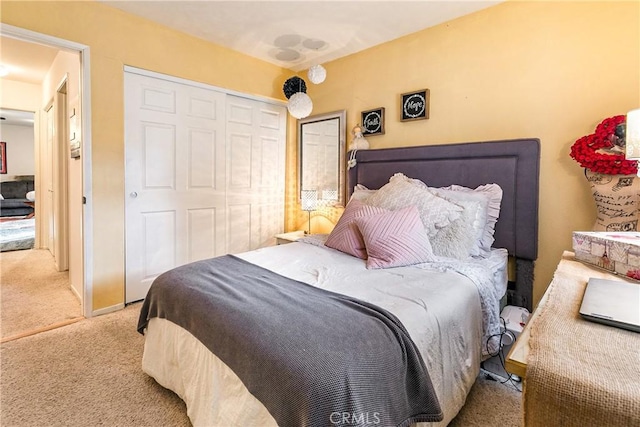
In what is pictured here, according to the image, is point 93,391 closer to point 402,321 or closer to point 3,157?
point 402,321

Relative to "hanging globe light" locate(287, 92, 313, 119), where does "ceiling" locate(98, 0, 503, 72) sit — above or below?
above

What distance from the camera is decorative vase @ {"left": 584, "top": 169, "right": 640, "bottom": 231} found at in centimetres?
168

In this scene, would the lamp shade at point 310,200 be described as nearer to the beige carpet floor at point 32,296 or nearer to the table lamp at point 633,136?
the beige carpet floor at point 32,296

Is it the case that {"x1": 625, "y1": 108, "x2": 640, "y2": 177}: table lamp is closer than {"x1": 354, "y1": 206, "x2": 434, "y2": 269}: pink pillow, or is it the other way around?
{"x1": 625, "y1": 108, "x2": 640, "y2": 177}: table lamp

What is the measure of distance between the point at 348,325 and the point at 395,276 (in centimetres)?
63

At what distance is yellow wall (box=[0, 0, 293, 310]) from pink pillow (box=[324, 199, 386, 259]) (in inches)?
72.1

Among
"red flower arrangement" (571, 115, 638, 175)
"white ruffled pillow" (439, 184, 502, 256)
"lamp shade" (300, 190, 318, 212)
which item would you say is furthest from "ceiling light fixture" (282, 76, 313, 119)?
"red flower arrangement" (571, 115, 638, 175)

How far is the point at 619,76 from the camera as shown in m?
1.86

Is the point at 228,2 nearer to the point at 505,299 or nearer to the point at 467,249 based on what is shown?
the point at 467,249

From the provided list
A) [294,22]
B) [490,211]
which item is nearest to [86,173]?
[294,22]

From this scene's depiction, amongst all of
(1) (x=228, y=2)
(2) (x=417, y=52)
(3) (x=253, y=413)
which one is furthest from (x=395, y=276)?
(1) (x=228, y=2)

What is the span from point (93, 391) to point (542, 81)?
3.31 m

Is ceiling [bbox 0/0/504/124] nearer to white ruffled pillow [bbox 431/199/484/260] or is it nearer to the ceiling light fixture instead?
the ceiling light fixture

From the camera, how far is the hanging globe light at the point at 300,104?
3295 mm
